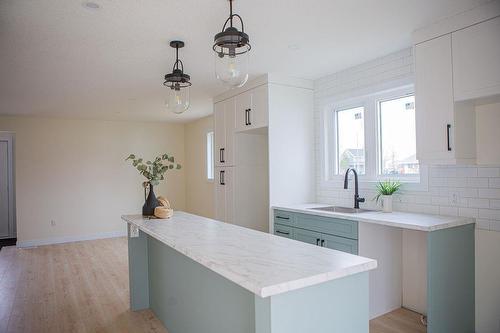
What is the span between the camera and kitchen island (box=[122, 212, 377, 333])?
125 cm

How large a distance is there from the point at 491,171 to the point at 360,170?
1.29 meters

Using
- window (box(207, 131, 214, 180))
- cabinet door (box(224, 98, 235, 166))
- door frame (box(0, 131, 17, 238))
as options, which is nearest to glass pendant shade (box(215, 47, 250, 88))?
cabinet door (box(224, 98, 235, 166))

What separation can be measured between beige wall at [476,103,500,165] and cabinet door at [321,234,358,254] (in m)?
1.18

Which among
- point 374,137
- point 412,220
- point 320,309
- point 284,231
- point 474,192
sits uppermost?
point 374,137

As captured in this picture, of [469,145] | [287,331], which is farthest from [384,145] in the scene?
[287,331]

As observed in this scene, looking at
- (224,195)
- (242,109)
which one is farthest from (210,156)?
(242,109)

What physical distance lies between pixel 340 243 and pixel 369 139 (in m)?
1.21

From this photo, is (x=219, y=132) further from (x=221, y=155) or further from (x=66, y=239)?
(x=66, y=239)

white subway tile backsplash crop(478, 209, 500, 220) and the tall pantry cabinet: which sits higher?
the tall pantry cabinet

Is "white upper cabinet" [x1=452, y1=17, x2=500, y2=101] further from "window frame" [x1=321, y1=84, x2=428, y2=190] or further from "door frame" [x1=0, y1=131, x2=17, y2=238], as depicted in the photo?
"door frame" [x1=0, y1=131, x2=17, y2=238]

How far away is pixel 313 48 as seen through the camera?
3.12m

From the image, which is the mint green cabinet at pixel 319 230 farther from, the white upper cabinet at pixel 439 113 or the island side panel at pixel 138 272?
the island side panel at pixel 138 272

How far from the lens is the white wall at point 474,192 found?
2.59m

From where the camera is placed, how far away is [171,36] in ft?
9.17
